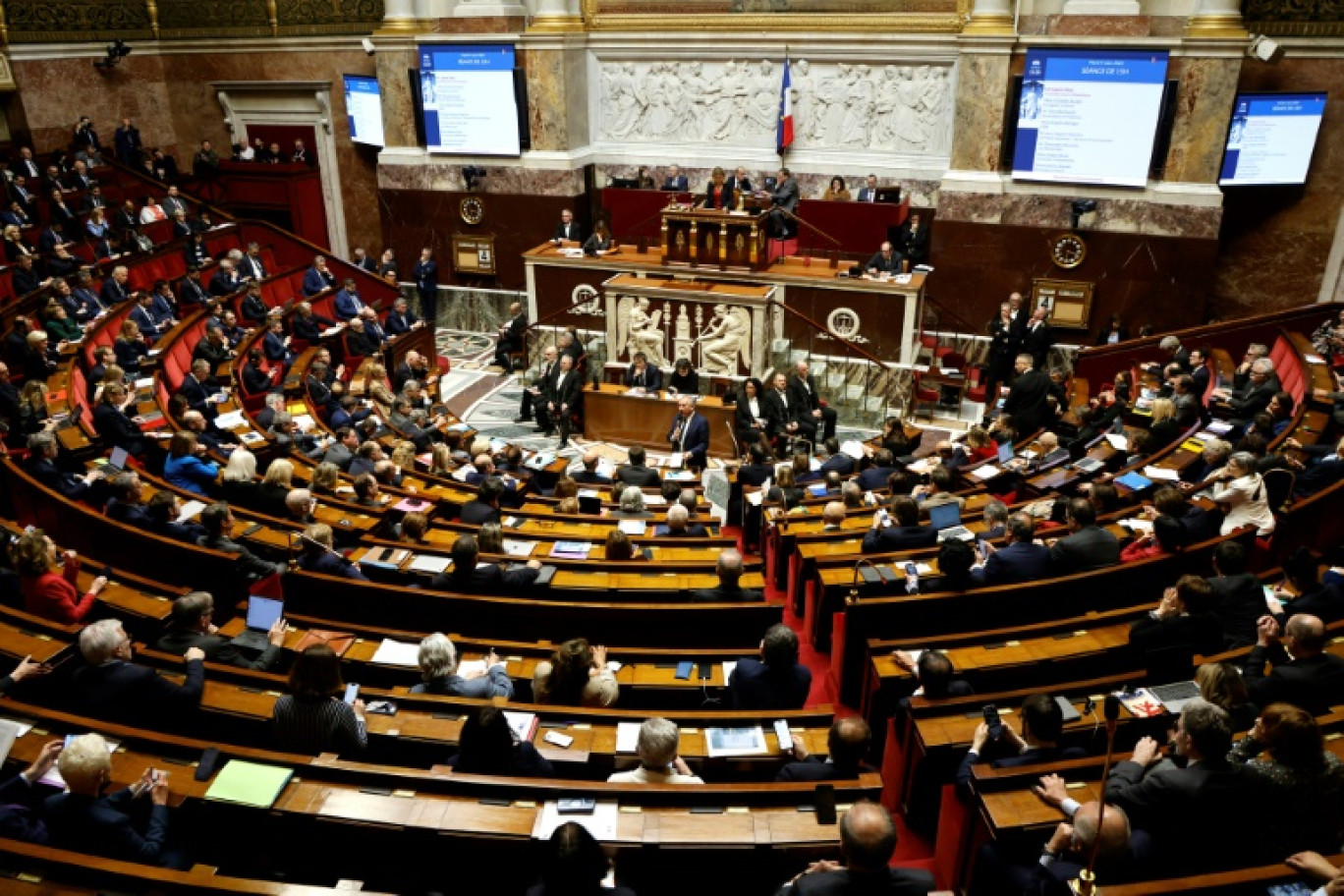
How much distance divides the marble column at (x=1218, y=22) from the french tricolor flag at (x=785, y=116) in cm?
549

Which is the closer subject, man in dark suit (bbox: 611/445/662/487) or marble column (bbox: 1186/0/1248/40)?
man in dark suit (bbox: 611/445/662/487)

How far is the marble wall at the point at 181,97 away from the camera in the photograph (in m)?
16.6

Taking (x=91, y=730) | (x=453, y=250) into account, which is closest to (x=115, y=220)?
(x=453, y=250)

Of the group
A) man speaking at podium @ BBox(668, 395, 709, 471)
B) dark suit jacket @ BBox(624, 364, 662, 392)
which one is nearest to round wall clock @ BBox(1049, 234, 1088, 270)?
dark suit jacket @ BBox(624, 364, 662, 392)

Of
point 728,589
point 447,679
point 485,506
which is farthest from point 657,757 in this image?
point 485,506

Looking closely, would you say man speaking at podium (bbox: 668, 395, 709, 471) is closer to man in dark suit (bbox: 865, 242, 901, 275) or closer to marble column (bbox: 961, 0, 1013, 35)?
man in dark suit (bbox: 865, 242, 901, 275)

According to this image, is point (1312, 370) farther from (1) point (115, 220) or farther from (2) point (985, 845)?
(1) point (115, 220)

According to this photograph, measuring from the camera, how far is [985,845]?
371 cm

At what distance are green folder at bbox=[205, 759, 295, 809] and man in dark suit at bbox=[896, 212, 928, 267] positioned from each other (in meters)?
11.3

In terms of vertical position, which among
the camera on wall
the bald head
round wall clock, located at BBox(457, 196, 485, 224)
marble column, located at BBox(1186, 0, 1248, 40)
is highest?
marble column, located at BBox(1186, 0, 1248, 40)

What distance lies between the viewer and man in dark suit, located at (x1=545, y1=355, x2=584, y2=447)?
1173cm

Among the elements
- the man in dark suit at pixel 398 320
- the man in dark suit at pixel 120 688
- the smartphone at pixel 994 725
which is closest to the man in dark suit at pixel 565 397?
the man in dark suit at pixel 398 320

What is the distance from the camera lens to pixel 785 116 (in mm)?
14570

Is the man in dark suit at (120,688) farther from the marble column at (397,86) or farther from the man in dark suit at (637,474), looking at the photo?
the marble column at (397,86)
